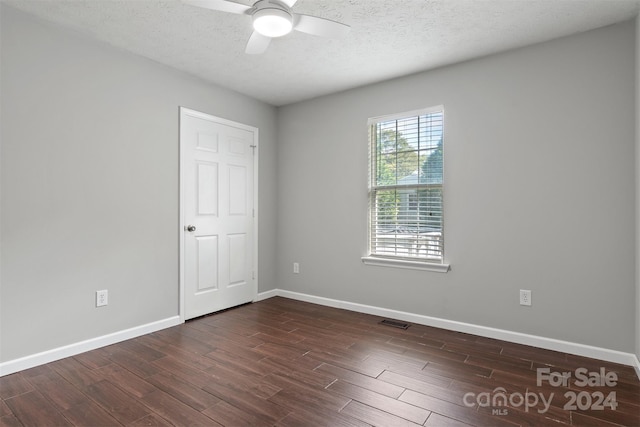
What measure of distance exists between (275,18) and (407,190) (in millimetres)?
2158

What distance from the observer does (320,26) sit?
2115mm

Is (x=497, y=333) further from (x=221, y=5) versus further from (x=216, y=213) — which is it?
(x=221, y=5)

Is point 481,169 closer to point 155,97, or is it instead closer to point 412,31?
point 412,31

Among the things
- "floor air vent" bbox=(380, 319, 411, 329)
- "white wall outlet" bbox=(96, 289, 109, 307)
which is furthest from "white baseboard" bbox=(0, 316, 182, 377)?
"floor air vent" bbox=(380, 319, 411, 329)

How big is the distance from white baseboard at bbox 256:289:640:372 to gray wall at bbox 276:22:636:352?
1.8 inches

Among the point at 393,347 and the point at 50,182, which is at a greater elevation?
the point at 50,182

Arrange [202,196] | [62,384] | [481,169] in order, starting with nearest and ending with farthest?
1. [62,384]
2. [481,169]
3. [202,196]

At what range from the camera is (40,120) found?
2.54 m

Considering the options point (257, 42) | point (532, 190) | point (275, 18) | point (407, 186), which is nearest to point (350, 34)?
point (257, 42)

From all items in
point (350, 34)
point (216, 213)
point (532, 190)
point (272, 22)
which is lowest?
point (216, 213)

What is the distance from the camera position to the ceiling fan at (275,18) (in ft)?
6.34

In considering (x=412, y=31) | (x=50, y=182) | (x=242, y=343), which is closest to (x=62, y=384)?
(x=242, y=343)

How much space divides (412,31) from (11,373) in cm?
380

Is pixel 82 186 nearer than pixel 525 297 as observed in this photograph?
Yes
